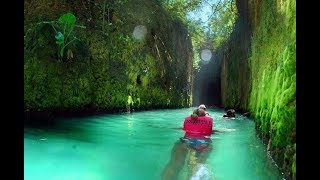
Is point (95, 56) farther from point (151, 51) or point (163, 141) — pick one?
point (163, 141)

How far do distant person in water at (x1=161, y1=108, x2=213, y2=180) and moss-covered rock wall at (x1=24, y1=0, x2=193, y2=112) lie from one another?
831 centimetres

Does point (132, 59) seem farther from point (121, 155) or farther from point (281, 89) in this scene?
point (281, 89)

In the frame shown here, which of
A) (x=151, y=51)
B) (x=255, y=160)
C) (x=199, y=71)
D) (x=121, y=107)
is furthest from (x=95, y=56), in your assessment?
(x=199, y=71)

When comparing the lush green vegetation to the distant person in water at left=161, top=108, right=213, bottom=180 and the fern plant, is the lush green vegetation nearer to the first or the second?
the fern plant

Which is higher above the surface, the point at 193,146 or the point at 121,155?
the point at 193,146

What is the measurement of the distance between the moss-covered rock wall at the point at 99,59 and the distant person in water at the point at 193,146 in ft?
27.3

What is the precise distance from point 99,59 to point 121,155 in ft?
34.3

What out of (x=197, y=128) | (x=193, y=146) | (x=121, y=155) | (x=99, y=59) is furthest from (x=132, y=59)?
(x=193, y=146)

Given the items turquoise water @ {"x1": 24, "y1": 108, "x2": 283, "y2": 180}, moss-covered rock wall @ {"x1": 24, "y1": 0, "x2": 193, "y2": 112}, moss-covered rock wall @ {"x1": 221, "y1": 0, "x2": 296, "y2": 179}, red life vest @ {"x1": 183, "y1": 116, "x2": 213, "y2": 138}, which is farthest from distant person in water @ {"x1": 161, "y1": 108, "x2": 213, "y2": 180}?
moss-covered rock wall @ {"x1": 24, "y1": 0, "x2": 193, "y2": 112}

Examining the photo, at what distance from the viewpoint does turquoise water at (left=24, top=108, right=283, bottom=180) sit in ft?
22.9

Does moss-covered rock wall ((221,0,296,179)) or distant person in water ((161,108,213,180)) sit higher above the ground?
moss-covered rock wall ((221,0,296,179))

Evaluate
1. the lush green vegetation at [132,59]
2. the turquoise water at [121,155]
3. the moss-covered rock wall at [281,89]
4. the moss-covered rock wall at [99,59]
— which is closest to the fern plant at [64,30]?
the lush green vegetation at [132,59]

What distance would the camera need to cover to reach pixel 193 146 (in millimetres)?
8234

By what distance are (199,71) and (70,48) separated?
38435mm
